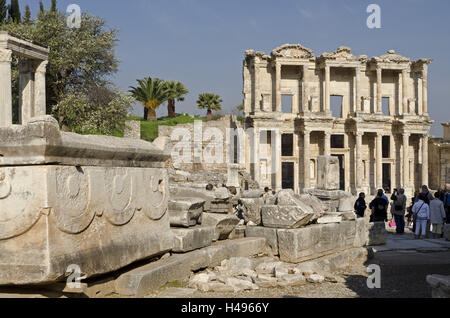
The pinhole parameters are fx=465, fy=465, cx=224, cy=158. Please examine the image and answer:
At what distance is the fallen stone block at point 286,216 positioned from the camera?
6.63 metres

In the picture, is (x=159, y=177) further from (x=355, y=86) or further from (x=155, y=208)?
(x=355, y=86)

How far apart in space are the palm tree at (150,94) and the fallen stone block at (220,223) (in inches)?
1365

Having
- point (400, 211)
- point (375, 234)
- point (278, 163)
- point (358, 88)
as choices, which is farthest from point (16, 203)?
point (358, 88)

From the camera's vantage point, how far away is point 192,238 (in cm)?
557

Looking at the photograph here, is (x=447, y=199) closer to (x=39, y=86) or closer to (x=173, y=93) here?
(x=39, y=86)

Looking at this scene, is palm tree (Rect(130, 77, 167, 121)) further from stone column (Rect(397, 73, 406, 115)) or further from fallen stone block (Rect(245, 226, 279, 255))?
fallen stone block (Rect(245, 226, 279, 255))

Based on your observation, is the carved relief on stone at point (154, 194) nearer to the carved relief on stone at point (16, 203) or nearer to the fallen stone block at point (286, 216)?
the carved relief on stone at point (16, 203)

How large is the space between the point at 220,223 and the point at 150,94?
35.1 m

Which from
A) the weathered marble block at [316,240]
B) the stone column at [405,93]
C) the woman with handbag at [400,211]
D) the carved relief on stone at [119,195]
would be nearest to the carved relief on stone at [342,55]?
the stone column at [405,93]

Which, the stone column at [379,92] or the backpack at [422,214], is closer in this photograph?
the backpack at [422,214]

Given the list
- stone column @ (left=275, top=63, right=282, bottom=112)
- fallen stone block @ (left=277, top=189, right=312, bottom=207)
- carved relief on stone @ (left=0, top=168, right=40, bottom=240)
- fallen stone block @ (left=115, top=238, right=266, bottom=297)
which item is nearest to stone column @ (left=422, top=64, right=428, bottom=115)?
stone column @ (left=275, top=63, right=282, bottom=112)

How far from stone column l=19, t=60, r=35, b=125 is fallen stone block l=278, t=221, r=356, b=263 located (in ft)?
41.8

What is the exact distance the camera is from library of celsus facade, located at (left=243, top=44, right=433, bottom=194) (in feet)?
103
